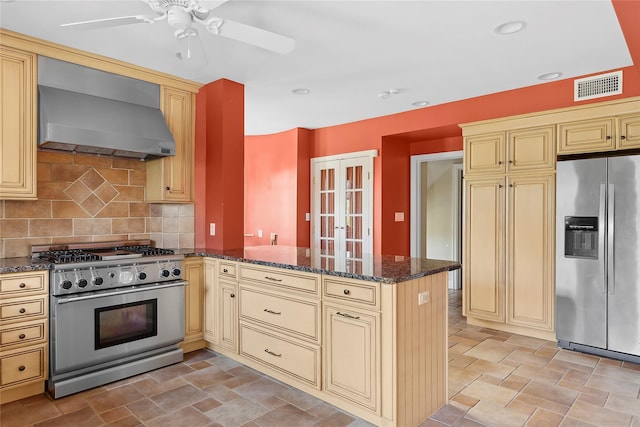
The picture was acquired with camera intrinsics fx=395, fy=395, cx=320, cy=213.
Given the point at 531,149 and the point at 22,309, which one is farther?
the point at 531,149

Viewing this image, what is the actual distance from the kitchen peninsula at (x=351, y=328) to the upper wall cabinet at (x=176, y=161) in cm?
111

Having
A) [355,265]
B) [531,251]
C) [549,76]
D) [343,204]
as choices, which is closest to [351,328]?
[355,265]

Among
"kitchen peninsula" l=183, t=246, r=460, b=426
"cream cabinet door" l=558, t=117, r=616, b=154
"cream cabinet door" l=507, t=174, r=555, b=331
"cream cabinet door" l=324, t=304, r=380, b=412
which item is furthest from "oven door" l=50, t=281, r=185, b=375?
"cream cabinet door" l=558, t=117, r=616, b=154

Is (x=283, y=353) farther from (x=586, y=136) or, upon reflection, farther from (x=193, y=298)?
(x=586, y=136)

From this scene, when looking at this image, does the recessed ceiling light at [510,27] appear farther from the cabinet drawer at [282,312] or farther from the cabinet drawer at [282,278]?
the cabinet drawer at [282,312]

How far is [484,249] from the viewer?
13.7 feet

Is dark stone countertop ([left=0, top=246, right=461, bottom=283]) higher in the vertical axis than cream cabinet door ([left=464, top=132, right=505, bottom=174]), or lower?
lower

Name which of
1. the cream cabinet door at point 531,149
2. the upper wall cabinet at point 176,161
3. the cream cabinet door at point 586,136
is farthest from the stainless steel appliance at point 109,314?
the cream cabinet door at point 586,136

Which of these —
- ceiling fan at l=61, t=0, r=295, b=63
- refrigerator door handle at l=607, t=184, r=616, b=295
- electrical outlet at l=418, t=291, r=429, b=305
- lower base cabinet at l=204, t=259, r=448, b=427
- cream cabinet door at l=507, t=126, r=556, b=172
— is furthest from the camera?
cream cabinet door at l=507, t=126, r=556, b=172

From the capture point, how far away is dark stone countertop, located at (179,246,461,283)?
223 centimetres

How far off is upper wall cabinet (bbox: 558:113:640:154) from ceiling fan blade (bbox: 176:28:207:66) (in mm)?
3199

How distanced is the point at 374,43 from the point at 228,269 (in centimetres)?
214

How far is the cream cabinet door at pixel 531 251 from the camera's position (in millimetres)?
3742

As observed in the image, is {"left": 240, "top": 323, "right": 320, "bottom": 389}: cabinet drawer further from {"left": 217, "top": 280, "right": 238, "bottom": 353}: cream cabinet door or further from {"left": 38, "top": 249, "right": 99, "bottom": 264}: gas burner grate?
{"left": 38, "top": 249, "right": 99, "bottom": 264}: gas burner grate
